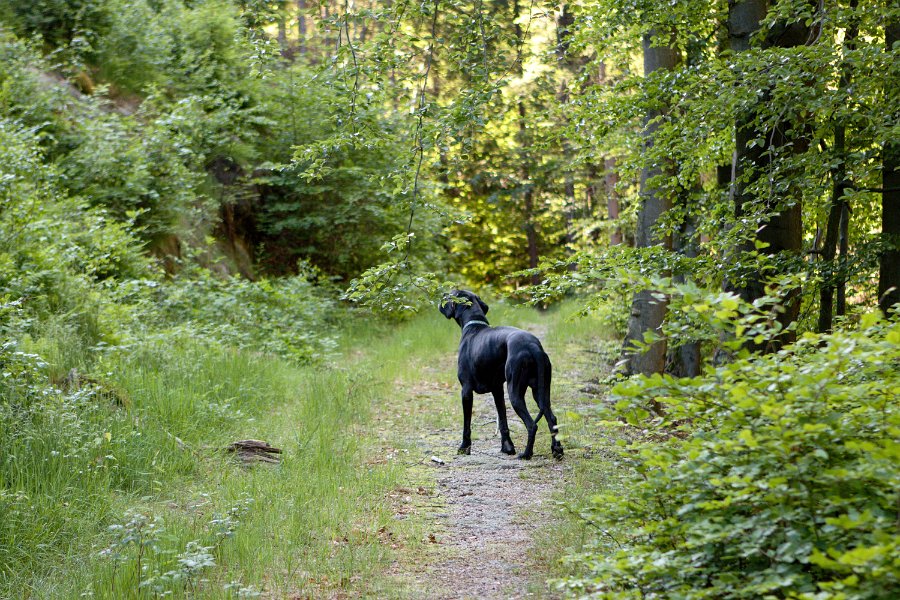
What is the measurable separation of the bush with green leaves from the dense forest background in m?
0.01

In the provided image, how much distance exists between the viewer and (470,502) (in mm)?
5953

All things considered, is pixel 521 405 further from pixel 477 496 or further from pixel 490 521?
pixel 490 521

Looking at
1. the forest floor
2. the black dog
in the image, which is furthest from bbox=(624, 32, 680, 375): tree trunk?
the black dog

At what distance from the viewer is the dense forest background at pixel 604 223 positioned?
110 inches

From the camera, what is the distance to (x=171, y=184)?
1293 centimetres

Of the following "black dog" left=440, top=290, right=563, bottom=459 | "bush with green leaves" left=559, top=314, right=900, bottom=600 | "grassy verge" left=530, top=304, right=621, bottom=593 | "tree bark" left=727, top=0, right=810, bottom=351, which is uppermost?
"tree bark" left=727, top=0, right=810, bottom=351

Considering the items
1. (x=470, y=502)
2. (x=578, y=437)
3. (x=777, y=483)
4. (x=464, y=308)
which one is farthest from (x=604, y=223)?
(x=777, y=483)

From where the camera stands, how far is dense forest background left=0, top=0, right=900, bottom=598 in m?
2.79

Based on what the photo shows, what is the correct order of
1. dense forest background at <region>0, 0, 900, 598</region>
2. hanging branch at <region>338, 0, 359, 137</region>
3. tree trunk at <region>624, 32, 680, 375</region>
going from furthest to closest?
tree trunk at <region>624, 32, 680, 375</region>
hanging branch at <region>338, 0, 359, 137</region>
dense forest background at <region>0, 0, 900, 598</region>

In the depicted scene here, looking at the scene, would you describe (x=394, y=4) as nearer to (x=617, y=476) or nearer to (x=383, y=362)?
(x=617, y=476)

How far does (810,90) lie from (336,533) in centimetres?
418

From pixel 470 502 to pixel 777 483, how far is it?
11.9 feet

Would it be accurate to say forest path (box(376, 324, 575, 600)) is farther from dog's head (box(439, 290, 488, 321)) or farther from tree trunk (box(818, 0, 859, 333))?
tree trunk (box(818, 0, 859, 333))

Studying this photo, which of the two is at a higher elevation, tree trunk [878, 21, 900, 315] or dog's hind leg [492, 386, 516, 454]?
tree trunk [878, 21, 900, 315]
